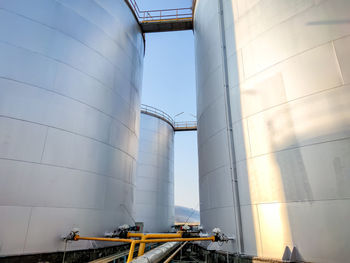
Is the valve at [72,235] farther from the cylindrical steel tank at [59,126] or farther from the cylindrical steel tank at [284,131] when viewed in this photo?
the cylindrical steel tank at [284,131]

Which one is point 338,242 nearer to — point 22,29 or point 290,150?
point 290,150

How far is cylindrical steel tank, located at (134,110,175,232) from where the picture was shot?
1877 cm

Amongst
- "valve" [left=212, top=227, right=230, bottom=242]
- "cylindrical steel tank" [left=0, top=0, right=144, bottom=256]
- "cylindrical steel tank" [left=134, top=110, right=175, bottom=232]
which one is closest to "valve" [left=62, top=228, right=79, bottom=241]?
"cylindrical steel tank" [left=0, top=0, right=144, bottom=256]

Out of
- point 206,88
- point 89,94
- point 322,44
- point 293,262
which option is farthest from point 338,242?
point 89,94

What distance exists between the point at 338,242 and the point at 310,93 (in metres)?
3.15

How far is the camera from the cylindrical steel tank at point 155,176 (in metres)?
18.8

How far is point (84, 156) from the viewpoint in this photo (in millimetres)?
7203

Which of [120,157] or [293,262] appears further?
[120,157]

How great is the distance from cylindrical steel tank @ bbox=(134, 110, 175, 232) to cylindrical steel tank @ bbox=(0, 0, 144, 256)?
32.0 feet

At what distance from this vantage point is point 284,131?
18.4 feet

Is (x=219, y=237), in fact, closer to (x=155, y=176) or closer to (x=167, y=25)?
(x=167, y=25)

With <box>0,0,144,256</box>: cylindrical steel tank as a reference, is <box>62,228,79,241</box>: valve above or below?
below

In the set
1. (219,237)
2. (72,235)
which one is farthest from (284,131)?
(72,235)

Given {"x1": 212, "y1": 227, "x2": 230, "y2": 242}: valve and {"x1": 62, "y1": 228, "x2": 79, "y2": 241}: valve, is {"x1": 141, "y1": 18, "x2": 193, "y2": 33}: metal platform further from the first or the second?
{"x1": 212, "y1": 227, "x2": 230, "y2": 242}: valve
